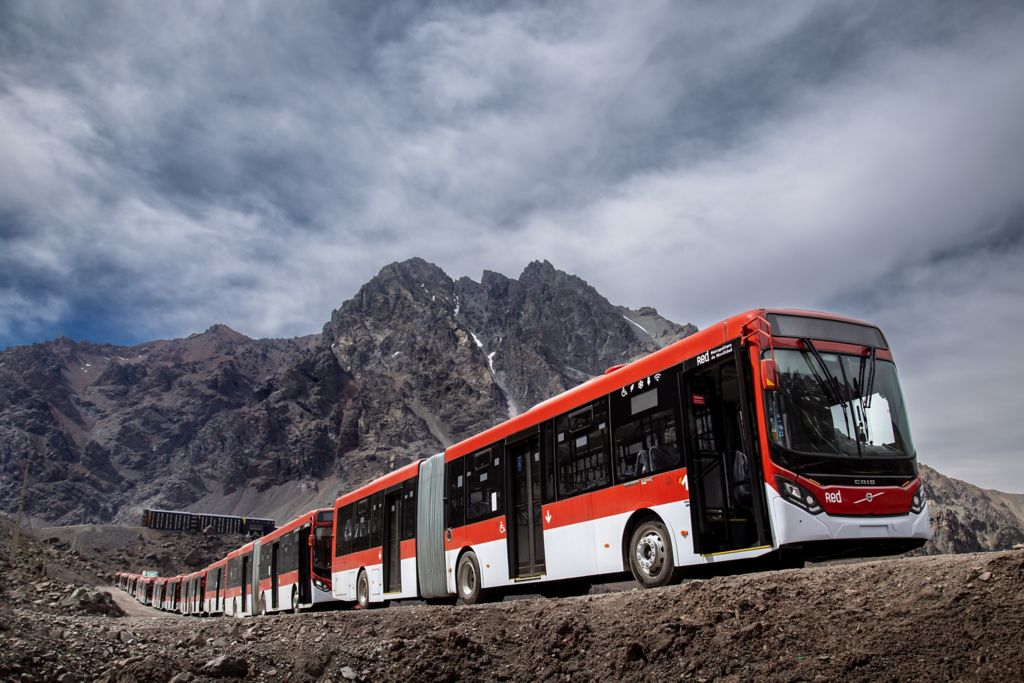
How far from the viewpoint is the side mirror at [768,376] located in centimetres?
1009

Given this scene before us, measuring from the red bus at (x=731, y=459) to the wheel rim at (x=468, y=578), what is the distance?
2.02 m

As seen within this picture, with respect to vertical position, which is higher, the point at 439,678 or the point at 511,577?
the point at 511,577

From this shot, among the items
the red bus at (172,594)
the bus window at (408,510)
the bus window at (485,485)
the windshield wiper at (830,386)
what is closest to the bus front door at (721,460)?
the windshield wiper at (830,386)

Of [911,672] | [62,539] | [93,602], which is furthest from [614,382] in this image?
[62,539]

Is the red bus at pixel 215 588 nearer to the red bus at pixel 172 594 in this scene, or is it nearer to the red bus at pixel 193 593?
the red bus at pixel 193 593

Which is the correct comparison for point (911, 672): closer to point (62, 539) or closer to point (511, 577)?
point (511, 577)

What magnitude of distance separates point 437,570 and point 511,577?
11.7ft

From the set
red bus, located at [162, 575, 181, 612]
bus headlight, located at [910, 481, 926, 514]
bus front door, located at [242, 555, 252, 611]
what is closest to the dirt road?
bus headlight, located at [910, 481, 926, 514]

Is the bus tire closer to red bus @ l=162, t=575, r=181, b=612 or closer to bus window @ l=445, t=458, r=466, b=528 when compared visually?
bus window @ l=445, t=458, r=466, b=528

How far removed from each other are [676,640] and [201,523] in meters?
151

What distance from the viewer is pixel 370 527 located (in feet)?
75.7

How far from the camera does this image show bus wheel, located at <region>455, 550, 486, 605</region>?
16.5 m

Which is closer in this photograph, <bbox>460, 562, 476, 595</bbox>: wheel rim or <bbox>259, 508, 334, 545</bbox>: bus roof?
<bbox>460, 562, 476, 595</bbox>: wheel rim

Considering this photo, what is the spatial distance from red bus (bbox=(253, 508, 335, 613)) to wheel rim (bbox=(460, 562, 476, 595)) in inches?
439
